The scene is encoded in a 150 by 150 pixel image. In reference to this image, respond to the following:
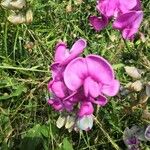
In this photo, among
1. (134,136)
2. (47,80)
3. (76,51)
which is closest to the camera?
(76,51)

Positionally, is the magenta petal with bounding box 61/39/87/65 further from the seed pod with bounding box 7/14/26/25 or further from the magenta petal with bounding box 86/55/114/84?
the seed pod with bounding box 7/14/26/25

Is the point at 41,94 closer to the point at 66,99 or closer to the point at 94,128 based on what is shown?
the point at 94,128

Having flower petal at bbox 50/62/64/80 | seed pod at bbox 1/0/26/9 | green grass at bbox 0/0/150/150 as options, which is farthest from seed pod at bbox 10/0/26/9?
flower petal at bbox 50/62/64/80

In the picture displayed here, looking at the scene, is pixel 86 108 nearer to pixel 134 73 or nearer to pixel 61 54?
pixel 61 54

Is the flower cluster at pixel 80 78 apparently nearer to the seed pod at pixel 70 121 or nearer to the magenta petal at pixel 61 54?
the magenta petal at pixel 61 54

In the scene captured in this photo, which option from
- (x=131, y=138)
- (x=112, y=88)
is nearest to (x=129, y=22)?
(x=112, y=88)
